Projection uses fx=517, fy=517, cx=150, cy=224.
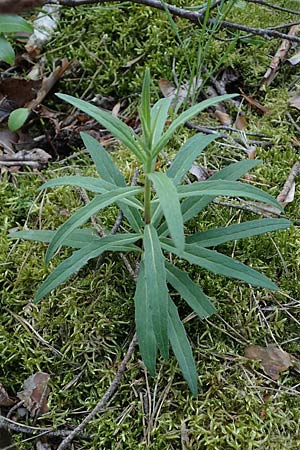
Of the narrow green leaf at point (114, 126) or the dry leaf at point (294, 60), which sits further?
the dry leaf at point (294, 60)

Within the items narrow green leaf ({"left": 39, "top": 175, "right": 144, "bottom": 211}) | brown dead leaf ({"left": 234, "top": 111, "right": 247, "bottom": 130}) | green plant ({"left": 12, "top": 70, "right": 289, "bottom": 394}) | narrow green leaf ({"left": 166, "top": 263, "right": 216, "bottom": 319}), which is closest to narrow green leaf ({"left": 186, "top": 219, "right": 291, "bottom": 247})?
green plant ({"left": 12, "top": 70, "right": 289, "bottom": 394})

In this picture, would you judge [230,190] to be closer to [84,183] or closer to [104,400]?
[84,183]

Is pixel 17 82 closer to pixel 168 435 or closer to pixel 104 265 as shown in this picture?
pixel 104 265

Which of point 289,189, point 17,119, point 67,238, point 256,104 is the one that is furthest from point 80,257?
point 256,104

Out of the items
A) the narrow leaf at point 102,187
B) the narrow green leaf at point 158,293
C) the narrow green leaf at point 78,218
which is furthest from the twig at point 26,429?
the narrow leaf at point 102,187

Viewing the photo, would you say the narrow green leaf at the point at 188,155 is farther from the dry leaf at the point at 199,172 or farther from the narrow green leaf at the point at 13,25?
the narrow green leaf at the point at 13,25

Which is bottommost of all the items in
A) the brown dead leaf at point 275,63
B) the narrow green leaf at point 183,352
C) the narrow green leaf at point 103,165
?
the narrow green leaf at point 183,352

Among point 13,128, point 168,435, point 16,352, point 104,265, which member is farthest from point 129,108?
point 168,435
